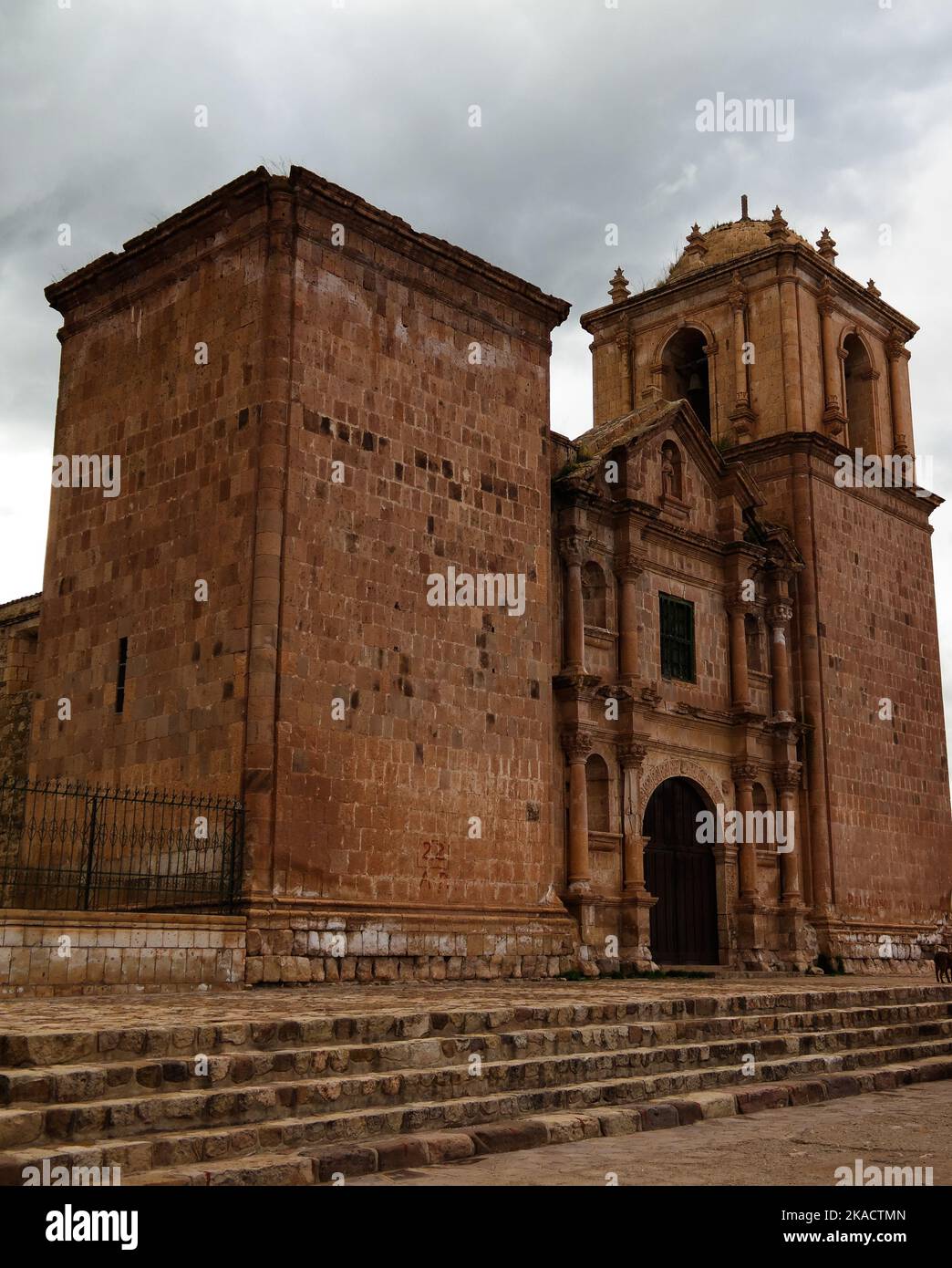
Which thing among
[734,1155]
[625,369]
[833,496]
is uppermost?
[625,369]

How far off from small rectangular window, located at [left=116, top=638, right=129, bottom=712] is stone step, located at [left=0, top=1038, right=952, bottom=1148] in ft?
29.6

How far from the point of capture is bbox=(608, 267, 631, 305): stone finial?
27.9 metres

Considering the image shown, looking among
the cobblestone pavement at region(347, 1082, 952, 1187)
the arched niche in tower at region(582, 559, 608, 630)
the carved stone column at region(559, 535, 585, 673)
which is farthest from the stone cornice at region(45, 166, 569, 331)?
the cobblestone pavement at region(347, 1082, 952, 1187)

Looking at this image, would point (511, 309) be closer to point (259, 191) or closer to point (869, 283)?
point (259, 191)

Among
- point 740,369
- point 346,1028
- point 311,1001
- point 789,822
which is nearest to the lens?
point 346,1028

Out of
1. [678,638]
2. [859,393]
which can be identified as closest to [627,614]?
[678,638]

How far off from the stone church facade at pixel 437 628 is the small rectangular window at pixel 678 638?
77 millimetres

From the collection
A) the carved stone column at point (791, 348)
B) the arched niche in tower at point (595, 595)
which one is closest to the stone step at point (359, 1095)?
the arched niche in tower at point (595, 595)

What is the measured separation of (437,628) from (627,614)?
15.0 feet

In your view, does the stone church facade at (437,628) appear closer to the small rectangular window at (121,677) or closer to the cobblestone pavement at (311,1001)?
the small rectangular window at (121,677)

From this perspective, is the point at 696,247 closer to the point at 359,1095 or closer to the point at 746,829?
the point at 746,829

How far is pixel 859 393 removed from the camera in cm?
2717
